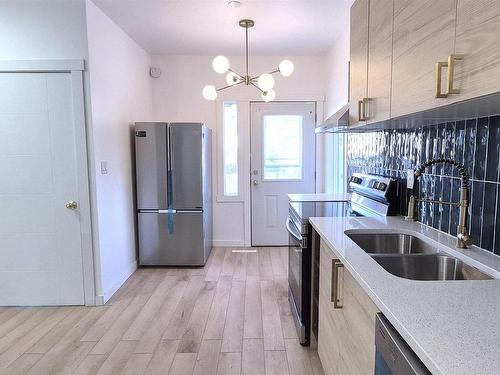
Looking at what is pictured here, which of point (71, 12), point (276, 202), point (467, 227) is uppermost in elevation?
point (71, 12)

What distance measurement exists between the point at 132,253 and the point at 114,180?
93cm

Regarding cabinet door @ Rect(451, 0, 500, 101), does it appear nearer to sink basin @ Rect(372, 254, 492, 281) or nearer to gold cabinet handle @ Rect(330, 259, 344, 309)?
sink basin @ Rect(372, 254, 492, 281)

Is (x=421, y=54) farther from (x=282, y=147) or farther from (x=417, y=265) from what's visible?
(x=282, y=147)

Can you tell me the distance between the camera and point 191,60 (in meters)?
4.25

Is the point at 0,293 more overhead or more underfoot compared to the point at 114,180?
more underfoot

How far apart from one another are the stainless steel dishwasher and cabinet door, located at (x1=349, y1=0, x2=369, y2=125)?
1.31 m

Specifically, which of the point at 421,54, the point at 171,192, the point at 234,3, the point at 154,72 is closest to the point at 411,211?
the point at 421,54

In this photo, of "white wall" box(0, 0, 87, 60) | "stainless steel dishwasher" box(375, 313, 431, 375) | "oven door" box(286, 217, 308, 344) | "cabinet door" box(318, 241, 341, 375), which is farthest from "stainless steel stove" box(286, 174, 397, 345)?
"white wall" box(0, 0, 87, 60)

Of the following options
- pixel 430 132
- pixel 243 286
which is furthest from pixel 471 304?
pixel 243 286

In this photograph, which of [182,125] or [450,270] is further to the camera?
[182,125]

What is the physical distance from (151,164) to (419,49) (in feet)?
9.48

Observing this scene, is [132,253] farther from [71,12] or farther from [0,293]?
[71,12]

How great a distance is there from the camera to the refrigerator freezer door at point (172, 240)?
3.66 metres

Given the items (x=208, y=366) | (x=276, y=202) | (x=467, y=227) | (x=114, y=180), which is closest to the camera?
(x=467, y=227)
